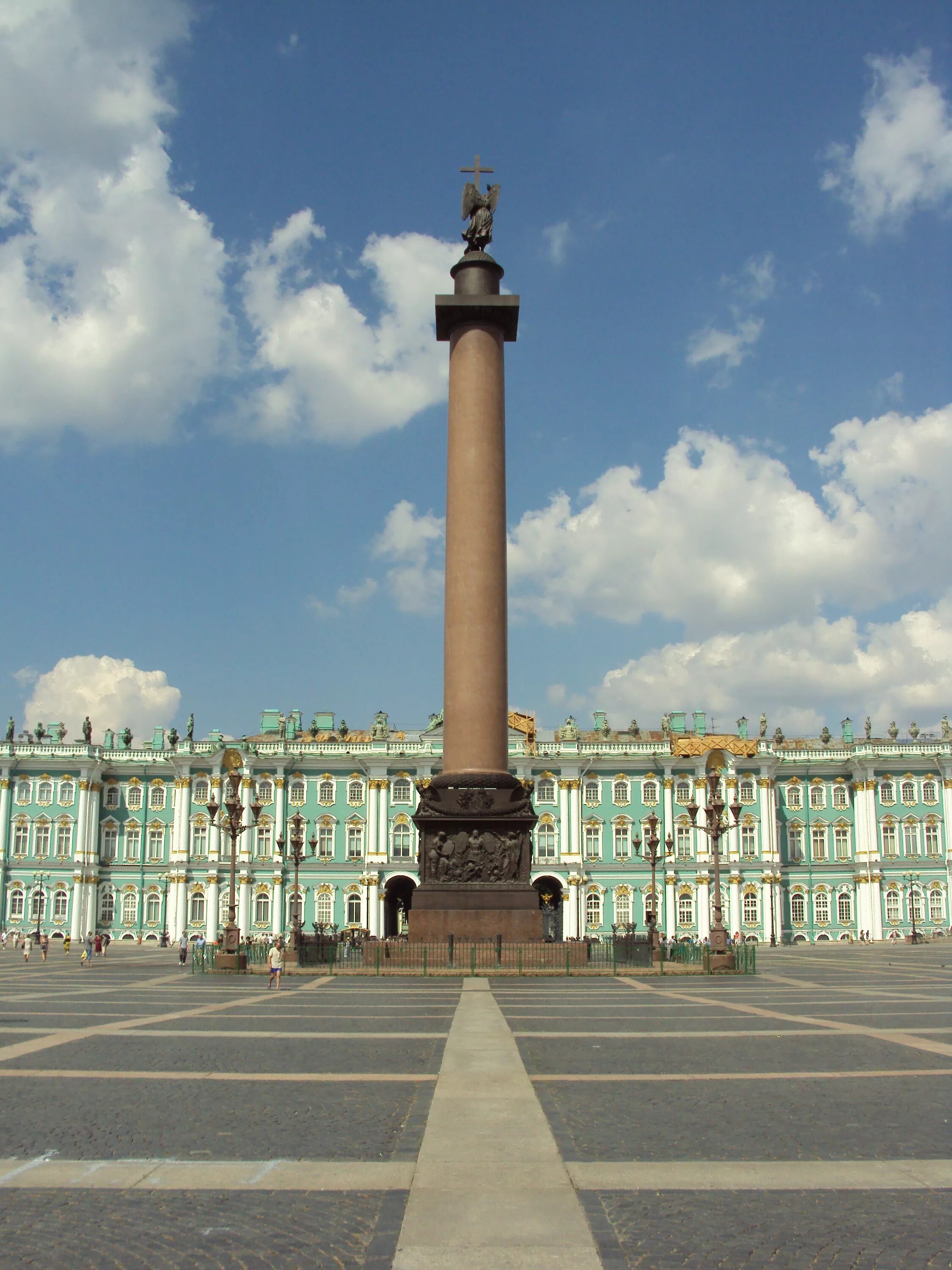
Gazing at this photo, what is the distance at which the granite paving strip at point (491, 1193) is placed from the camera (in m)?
6.52

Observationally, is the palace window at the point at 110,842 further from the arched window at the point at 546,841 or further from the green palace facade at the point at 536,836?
the arched window at the point at 546,841

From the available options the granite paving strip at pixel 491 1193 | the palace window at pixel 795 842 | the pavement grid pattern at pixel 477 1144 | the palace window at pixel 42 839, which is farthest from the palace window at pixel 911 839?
the granite paving strip at pixel 491 1193

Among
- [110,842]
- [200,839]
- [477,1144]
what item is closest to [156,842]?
[110,842]

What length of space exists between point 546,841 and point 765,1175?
72152 mm

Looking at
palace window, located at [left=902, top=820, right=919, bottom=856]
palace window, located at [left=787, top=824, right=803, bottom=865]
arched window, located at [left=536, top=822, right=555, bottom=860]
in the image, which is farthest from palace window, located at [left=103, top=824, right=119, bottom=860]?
palace window, located at [left=902, top=820, right=919, bottom=856]

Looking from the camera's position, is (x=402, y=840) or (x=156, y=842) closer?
(x=402, y=840)

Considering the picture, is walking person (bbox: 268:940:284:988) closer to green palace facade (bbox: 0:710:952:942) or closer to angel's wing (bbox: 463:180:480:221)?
angel's wing (bbox: 463:180:480:221)

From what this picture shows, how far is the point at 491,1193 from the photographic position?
7.76 metres

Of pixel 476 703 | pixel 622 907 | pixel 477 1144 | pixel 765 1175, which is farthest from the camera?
pixel 622 907

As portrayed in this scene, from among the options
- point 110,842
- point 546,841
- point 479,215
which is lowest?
point 110,842

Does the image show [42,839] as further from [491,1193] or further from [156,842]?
[491,1193]

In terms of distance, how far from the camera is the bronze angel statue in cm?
4100

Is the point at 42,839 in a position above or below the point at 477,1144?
above

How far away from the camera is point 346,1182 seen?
26.9ft
